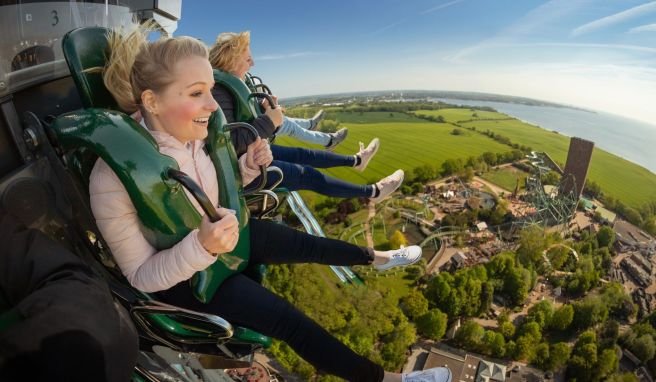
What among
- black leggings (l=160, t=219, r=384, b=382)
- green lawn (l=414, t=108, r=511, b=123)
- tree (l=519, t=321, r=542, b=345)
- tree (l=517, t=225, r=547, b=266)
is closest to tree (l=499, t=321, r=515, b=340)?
tree (l=519, t=321, r=542, b=345)

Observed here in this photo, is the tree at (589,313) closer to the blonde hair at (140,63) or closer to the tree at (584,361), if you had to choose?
the tree at (584,361)

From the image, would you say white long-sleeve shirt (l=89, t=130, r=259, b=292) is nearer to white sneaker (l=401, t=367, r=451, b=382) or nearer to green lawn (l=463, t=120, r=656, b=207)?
white sneaker (l=401, t=367, r=451, b=382)

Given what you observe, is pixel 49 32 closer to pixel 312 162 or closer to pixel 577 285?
pixel 312 162

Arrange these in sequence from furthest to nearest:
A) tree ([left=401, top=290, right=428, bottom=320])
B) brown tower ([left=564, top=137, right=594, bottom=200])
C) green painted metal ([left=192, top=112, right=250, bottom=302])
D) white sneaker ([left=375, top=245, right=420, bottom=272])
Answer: brown tower ([left=564, top=137, right=594, bottom=200])
tree ([left=401, top=290, right=428, bottom=320])
white sneaker ([left=375, top=245, right=420, bottom=272])
green painted metal ([left=192, top=112, right=250, bottom=302])

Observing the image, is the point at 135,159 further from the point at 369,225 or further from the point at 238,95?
the point at 369,225

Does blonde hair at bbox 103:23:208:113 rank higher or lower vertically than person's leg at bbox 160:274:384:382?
higher

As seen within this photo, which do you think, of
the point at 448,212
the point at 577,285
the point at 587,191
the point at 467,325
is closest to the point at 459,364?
the point at 467,325

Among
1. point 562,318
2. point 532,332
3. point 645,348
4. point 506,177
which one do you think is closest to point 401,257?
point 532,332
